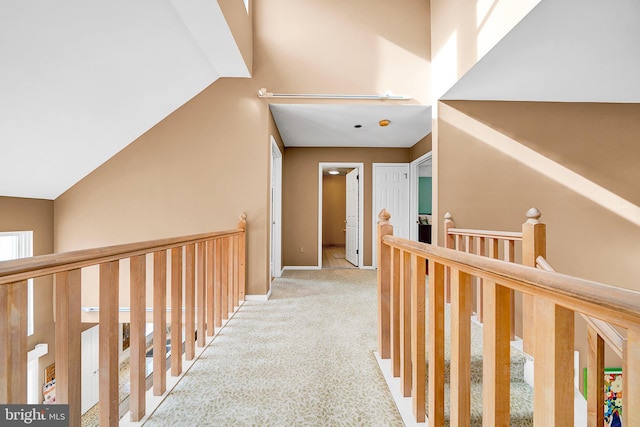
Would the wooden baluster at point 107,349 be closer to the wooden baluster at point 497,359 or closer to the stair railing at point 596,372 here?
the wooden baluster at point 497,359

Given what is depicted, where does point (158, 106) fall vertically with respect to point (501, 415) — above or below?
above

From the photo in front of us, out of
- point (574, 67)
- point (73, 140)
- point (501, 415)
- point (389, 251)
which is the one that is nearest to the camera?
point (501, 415)

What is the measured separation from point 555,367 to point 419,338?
0.72 m

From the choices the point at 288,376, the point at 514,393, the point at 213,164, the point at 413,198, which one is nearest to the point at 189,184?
the point at 213,164

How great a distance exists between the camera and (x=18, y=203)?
112 inches

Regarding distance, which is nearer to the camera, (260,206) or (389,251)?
(389,251)

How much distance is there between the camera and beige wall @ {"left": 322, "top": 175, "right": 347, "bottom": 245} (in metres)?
8.80

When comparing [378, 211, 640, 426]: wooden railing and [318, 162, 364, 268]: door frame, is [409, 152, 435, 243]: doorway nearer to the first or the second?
[318, 162, 364, 268]: door frame

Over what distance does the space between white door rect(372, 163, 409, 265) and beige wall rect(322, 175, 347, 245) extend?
3.82 meters

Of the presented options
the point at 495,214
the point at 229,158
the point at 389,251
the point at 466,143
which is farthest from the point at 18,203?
the point at 495,214

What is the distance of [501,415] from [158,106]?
11.5ft

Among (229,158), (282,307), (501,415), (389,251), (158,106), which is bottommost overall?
(282,307)

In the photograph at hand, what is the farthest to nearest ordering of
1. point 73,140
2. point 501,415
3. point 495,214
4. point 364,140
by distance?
1. point 364,140
2. point 495,214
3. point 73,140
4. point 501,415

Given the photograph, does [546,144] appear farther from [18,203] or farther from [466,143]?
[18,203]
